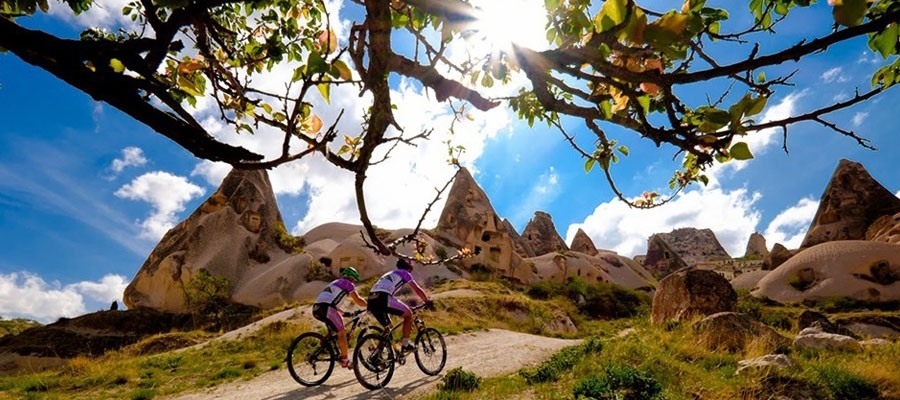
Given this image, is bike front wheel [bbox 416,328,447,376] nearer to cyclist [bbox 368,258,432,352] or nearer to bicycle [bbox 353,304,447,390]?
bicycle [bbox 353,304,447,390]

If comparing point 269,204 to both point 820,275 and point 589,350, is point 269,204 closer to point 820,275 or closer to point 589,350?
point 589,350

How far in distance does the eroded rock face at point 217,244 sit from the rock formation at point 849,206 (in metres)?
45.4

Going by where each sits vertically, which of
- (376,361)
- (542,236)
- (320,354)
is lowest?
(376,361)

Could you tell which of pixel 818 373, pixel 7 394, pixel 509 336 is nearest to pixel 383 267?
pixel 509 336

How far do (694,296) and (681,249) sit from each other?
5858cm

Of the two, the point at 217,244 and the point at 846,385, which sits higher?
the point at 217,244

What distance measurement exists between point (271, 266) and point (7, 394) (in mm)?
23713

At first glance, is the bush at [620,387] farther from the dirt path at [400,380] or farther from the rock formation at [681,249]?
the rock formation at [681,249]

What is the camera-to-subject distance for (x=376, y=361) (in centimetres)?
762

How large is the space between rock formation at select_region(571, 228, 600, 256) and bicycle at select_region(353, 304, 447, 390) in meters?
47.3

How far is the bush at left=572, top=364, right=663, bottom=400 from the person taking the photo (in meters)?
5.40

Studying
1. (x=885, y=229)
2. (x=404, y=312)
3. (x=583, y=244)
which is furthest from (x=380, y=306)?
(x=583, y=244)

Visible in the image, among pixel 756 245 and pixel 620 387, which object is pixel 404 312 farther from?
pixel 756 245

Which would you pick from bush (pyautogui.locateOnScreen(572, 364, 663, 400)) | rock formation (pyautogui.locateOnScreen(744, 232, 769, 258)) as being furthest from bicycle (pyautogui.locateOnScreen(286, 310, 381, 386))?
rock formation (pyautogui.locateOnScreen(744, 232, 769, 258))
